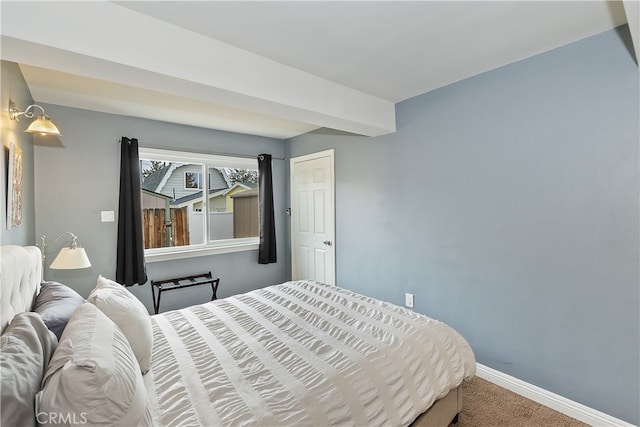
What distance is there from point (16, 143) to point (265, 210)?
2.59 m

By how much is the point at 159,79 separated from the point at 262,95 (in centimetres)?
64

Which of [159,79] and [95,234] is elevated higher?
[159,79]

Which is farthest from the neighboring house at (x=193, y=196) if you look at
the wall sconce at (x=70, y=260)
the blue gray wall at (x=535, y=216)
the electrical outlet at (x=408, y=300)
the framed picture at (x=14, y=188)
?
the electrical outlet at (x=408, y=300)

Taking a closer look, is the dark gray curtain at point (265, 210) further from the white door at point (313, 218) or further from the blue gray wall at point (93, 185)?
the blue gray wall at point (93, 185)

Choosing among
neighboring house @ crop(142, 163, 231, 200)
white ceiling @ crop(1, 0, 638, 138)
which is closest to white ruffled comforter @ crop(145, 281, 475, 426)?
white ceiling @ crop(1, 0, 638, 138)

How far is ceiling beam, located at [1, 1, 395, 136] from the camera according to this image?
140cm

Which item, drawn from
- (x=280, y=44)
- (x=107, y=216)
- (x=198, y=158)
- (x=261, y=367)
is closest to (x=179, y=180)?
(x=198, y=158)

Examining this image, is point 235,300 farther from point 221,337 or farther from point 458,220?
point 458,220

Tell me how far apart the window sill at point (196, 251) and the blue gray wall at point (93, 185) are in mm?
77

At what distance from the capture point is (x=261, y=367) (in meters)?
1.45

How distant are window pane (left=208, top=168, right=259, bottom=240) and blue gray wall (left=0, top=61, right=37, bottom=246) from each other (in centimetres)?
175

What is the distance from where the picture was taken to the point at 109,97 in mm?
2701

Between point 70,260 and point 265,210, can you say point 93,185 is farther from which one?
point 265,210

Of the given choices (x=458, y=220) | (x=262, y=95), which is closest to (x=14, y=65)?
(x=262, y=95)
